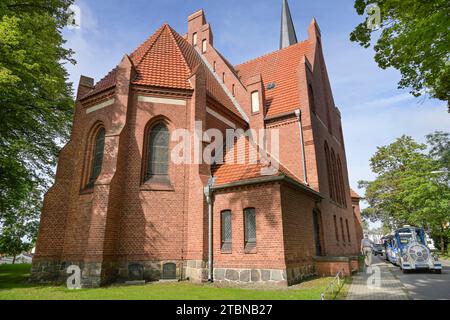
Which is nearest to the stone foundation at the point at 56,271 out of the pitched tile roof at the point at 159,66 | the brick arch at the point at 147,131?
the brick arch at the point at 147,131

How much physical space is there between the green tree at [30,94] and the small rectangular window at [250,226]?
30.8 feet

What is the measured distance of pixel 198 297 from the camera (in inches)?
304

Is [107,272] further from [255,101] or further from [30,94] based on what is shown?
[255,101]

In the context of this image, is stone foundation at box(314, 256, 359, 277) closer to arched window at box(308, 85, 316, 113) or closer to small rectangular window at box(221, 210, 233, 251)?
small rectangular window at box(221, 210, 233, 251)

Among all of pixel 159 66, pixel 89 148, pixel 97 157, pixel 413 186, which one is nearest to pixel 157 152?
pixel 97 157

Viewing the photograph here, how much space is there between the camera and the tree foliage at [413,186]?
27.0 m

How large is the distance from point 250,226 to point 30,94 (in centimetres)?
1180

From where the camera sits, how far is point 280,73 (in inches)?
786

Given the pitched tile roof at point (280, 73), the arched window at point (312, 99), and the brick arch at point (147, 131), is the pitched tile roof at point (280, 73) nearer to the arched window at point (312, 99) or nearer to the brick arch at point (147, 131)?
the arched window at point (312, 99)

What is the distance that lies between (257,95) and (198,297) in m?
12.6

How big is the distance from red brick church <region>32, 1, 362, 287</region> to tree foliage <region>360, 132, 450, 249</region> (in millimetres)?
17070

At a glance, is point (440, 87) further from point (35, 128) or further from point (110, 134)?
point (35, 128)

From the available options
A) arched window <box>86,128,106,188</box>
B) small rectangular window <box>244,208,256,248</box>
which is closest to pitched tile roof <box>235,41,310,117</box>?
small rectangular window <box>244,208,256,248</box>
